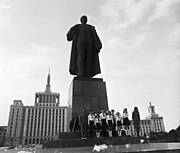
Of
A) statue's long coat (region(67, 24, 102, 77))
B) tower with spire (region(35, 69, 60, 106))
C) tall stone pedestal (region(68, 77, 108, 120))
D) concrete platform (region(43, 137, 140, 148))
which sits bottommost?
concrete platform (region(43, 137, 140, 148))

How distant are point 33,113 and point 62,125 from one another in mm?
18424

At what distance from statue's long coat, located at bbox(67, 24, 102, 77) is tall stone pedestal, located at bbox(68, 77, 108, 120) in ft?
2.67

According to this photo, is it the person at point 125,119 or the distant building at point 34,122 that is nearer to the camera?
the person at point 125,119

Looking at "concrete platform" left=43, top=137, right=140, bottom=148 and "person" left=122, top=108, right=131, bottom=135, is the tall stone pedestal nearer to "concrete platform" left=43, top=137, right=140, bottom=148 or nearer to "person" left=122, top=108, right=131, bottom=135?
"person" left=122, top=108, right=131, bottom=135

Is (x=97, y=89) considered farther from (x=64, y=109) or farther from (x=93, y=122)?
(x=64, y=109)

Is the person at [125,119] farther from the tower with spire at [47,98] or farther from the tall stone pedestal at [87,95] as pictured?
the tower with spire at [47,98]

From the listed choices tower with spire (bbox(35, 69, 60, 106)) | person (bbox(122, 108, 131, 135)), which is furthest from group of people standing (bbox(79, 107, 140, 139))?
tower with spire (bbox(35, 69, 60, 106))

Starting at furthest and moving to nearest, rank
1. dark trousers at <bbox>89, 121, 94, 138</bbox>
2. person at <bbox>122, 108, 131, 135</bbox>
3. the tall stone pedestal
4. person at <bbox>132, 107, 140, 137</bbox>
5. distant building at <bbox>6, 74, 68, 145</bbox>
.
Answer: distant building at <bbox>6, 74, 68, 145</bbox> < person at <bbox>132, 107, 140, 137</bbox> < the tall stone pedestal < person at <bbox>122, 108, 131, 135</bbox> < dark trousers at <bbox>89, 121, 94, 138</bbox>

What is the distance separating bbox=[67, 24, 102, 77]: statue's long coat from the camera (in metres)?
9.90

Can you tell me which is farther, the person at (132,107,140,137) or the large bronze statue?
the large bronze statue

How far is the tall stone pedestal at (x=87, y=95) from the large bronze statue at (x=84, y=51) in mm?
787

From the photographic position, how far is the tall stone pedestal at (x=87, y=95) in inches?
328

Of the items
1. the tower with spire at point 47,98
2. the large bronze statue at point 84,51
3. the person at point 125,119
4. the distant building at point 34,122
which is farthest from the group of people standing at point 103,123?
the tower with spire at point 47,98

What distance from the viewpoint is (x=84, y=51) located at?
33.2ft
